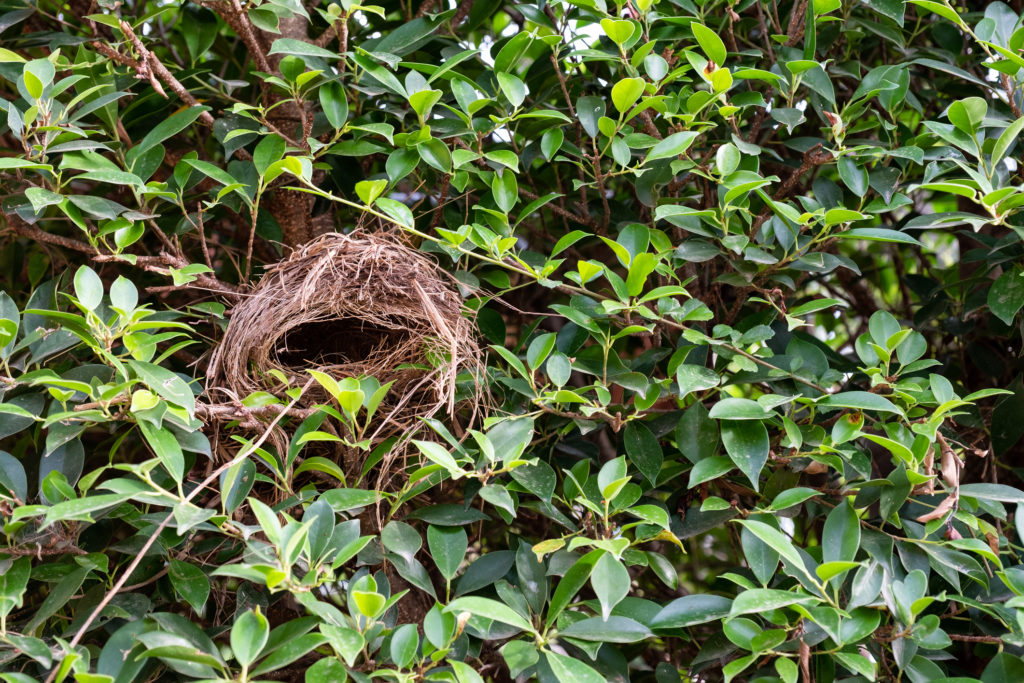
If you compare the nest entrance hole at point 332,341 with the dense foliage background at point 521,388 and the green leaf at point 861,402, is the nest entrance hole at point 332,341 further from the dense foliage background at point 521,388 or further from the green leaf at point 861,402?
the green leaf at point 861,402

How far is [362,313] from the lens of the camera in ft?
4.84

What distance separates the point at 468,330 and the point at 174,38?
3.62 ft

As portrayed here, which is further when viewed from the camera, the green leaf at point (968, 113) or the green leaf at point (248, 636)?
the green leaf at point (968, 113)

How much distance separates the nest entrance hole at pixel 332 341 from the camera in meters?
1.68

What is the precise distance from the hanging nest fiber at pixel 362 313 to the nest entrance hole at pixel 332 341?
0.19 metres

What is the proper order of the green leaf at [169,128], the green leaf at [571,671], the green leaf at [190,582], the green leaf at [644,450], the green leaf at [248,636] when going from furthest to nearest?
1. the green leaf at [169,128]
2. the green leaf at [644,450]
3. the green leaf at [190,582]
4. the green leaf at [571,671]
5. the green leaf at [248,636]

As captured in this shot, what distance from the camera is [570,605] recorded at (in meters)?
1.16

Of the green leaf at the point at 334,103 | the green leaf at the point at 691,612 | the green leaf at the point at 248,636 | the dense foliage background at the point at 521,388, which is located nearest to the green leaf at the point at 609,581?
the dense foliage background at the point at 521,388

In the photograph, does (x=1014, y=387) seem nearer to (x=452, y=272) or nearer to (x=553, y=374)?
(x=553, y=374)

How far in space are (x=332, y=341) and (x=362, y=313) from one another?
12.5 inches

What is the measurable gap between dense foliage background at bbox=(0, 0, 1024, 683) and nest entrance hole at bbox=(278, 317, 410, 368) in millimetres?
175

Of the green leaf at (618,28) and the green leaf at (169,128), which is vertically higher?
the green leaf at (618,28)

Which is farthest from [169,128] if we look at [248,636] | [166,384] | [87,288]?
[248,636]

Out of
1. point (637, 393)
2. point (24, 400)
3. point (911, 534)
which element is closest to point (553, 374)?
point (637, 393)
